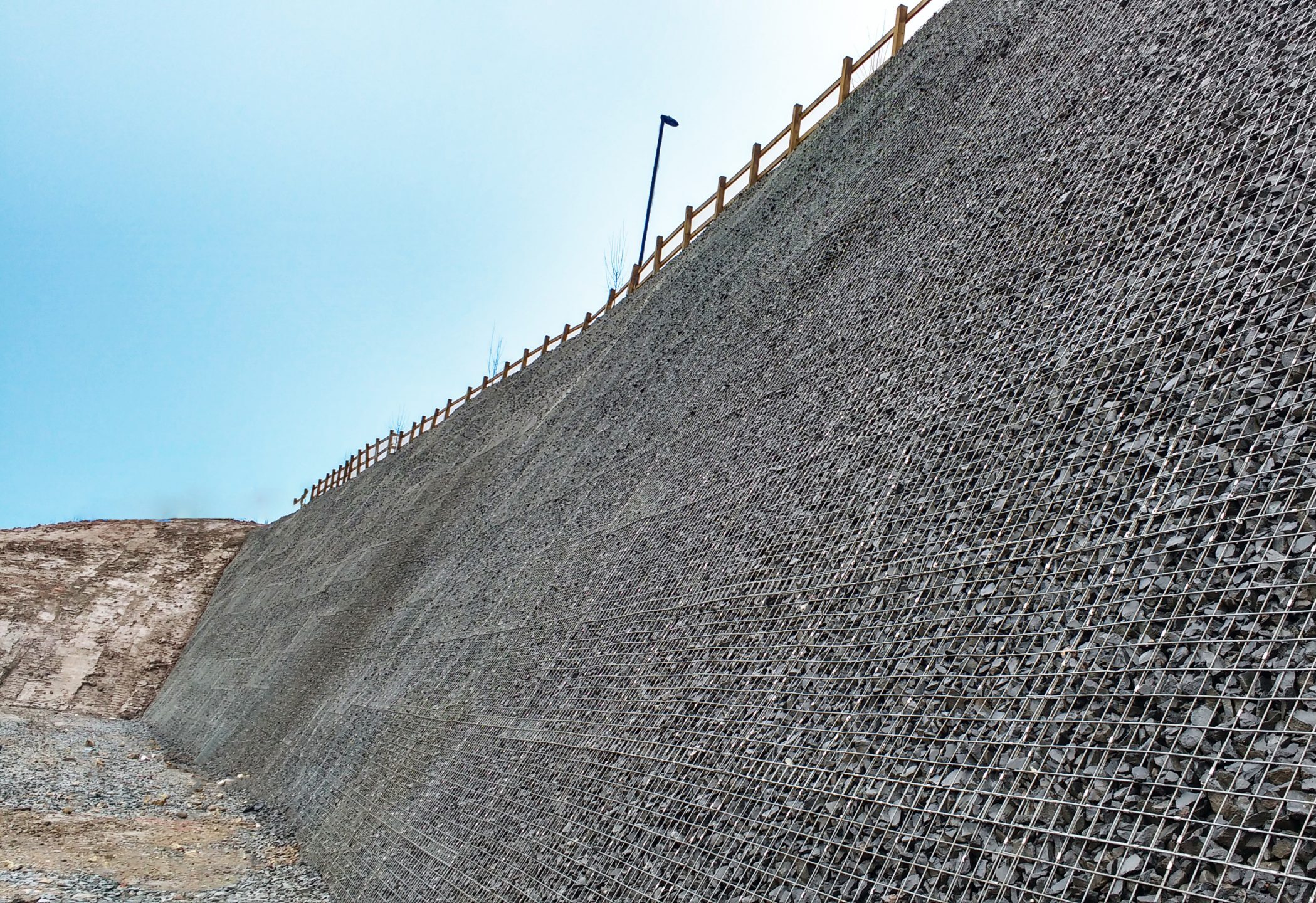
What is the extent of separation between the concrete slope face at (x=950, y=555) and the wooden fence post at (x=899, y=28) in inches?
23.3

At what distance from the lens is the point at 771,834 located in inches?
159

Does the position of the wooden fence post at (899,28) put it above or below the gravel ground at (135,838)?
above

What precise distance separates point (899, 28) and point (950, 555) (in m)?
8.80

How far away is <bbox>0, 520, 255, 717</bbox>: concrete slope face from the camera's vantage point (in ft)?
87.6

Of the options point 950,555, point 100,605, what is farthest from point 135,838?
point 100,605

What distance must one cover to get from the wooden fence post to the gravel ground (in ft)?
36.7

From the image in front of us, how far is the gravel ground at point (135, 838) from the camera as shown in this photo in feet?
24.8

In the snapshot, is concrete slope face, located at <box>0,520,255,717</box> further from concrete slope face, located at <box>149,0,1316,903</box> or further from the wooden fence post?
the wooden fence post

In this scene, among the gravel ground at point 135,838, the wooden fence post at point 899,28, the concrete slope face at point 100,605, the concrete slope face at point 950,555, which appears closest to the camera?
Result: the concrete slope face at point 950,555

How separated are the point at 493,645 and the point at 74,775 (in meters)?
9.11

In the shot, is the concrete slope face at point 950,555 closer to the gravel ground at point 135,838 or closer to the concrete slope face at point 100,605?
the gravel ground at point 135,838

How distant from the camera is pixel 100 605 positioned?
30062mm

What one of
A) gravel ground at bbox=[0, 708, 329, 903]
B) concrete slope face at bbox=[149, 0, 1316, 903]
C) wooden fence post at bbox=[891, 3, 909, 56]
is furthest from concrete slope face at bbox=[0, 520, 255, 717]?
wooden fence post at bbox=[891, 3, 909, 56]

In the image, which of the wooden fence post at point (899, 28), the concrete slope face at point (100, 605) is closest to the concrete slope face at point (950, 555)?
the wooden fence post at point (899, 28)
